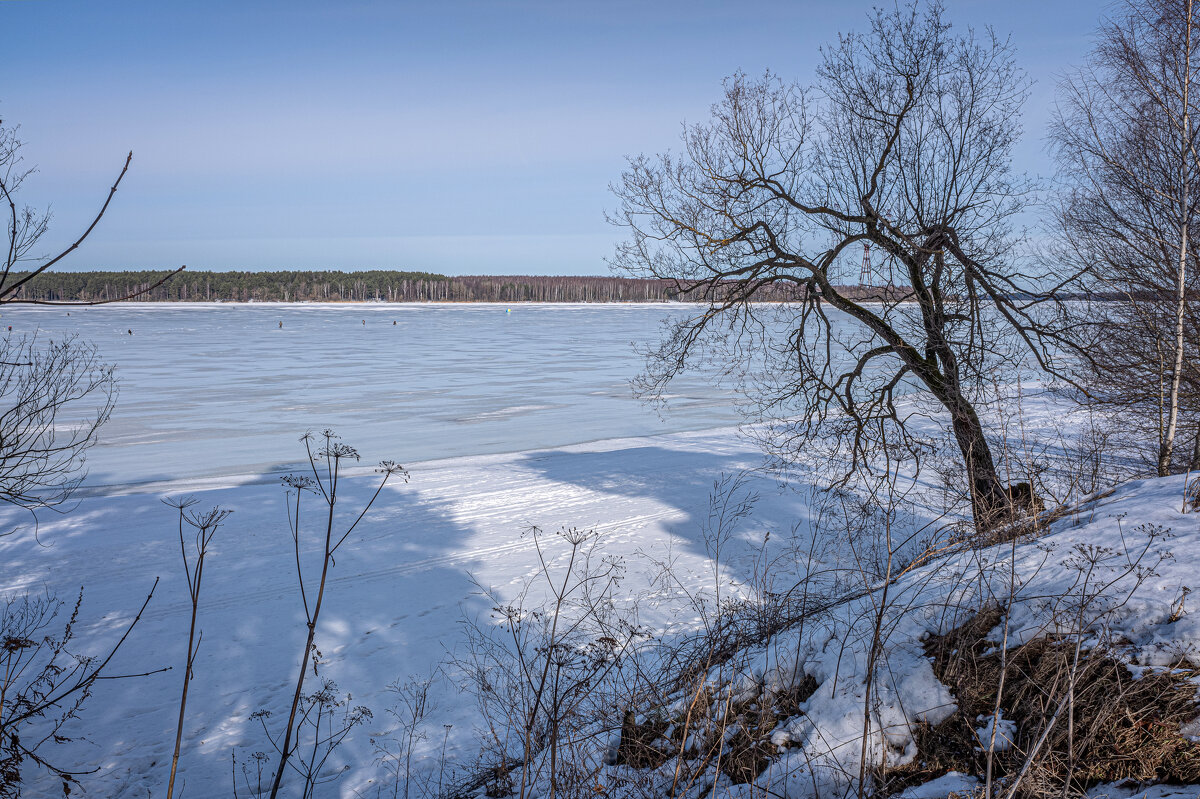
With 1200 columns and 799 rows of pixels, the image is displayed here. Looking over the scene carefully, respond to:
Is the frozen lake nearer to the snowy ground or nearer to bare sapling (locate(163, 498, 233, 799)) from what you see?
the snowy ground

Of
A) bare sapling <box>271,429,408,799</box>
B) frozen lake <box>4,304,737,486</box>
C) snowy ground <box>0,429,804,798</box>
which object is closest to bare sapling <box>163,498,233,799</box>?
bare sapling <box>271,429,408,799</box>

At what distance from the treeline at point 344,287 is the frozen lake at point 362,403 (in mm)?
96758

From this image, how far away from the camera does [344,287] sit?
14825 cm

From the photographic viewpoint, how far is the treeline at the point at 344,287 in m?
135

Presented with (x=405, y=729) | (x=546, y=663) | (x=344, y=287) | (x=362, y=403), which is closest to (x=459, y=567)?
(x=405, y=729)

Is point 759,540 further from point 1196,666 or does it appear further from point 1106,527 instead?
point 1196,666

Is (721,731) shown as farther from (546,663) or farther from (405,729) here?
(405,729)

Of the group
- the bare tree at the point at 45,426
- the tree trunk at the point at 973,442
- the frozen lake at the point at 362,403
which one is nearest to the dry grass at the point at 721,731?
the tree trunk at the point at 973,442

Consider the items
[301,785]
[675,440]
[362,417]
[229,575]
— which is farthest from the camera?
[362,417]

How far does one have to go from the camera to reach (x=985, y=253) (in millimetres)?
9086

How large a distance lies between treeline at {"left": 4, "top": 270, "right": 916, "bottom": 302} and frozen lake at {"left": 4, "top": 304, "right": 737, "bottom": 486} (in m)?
96.8

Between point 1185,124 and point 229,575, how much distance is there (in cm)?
1297

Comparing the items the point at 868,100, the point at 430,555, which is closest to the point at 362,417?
the point at 430,555

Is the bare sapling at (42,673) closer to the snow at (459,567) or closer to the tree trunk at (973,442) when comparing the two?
the snow at (459,567)
